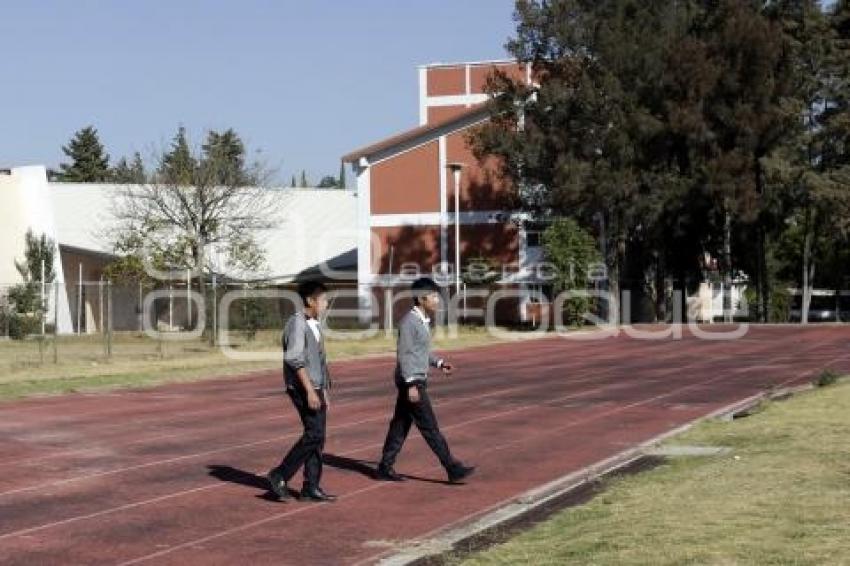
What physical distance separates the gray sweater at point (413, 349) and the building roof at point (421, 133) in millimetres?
48236

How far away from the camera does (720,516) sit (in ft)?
29.3

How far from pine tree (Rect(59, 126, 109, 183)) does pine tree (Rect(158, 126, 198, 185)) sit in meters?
73.2

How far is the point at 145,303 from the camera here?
1777 inches

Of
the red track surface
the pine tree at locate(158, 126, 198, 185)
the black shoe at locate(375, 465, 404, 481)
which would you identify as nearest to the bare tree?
the pine tree at locate(158, 126, 198, 185)

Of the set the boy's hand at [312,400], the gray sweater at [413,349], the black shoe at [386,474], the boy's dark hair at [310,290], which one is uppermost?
the boy's dark hair at [310,290]

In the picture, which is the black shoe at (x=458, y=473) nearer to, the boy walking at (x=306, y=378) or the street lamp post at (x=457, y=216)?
the boy walking at (x=306, y=378)

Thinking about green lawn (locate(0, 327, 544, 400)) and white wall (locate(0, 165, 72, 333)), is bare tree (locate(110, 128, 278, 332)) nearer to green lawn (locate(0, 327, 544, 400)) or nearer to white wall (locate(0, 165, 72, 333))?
green lawn (locate(0, 327, 544, 400))

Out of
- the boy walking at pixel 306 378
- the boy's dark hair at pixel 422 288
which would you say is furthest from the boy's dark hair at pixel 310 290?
the boy's dark hair at pixel 422 288

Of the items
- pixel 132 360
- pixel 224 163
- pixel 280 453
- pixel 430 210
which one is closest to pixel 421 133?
pixel 430 210

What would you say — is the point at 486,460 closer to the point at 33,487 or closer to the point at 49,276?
the point at 33,487

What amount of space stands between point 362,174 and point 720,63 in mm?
18845

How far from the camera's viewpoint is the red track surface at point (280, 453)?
941 centimetres

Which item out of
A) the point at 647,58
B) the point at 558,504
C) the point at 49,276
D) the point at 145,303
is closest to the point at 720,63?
the point at 647,58

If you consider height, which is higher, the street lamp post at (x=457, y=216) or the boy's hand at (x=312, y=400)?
the street lamp post at (x=457, y=216)
